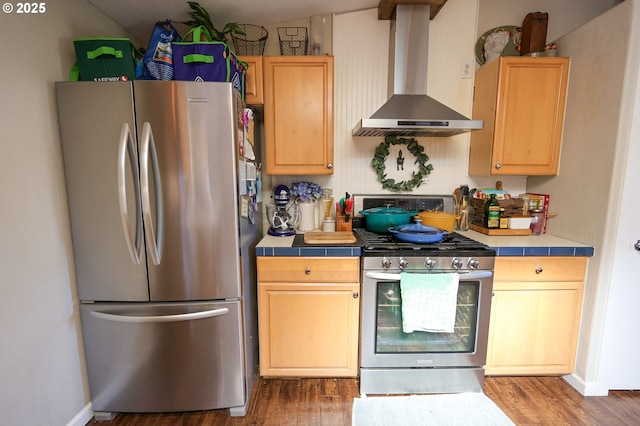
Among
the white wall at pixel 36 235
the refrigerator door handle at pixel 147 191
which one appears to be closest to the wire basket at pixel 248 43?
the white wall at pixel 36 235

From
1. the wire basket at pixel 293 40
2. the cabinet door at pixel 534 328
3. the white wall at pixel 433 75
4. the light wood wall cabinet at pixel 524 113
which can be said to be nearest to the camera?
the cabinet door at pixel 534 328

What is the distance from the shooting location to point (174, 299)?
1502mm

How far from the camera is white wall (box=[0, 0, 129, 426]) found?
1190 mm

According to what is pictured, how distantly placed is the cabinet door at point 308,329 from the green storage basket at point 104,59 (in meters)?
1.37

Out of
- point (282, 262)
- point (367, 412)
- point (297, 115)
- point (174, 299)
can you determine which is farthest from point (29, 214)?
point (367, 412)

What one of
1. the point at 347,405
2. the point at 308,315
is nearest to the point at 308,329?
the point at 308,315

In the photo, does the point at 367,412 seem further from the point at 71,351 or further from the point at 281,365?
the point at 71,351

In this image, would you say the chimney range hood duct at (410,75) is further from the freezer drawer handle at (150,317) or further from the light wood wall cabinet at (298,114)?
the freezer drawer handle at (150,317)

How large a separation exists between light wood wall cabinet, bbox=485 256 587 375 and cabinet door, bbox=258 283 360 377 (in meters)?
0.92

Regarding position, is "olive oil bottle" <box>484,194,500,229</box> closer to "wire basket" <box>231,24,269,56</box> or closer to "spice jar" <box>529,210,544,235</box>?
"spice jar" <box>529,210,544,235</box>

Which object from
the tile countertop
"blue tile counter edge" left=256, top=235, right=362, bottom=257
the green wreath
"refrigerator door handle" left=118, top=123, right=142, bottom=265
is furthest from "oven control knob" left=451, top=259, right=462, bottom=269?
"refrigerator door handle" left=118, top=123, right=142, bottom=265

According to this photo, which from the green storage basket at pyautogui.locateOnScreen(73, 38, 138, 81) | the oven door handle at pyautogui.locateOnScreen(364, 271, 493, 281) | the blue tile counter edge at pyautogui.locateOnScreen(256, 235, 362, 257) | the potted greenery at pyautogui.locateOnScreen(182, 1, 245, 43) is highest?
the potted greenery at pyautogui.locateOnScreen(182, 1, 245, 43)

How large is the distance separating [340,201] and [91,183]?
5.16 ft

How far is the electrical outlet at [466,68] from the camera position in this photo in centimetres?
220
